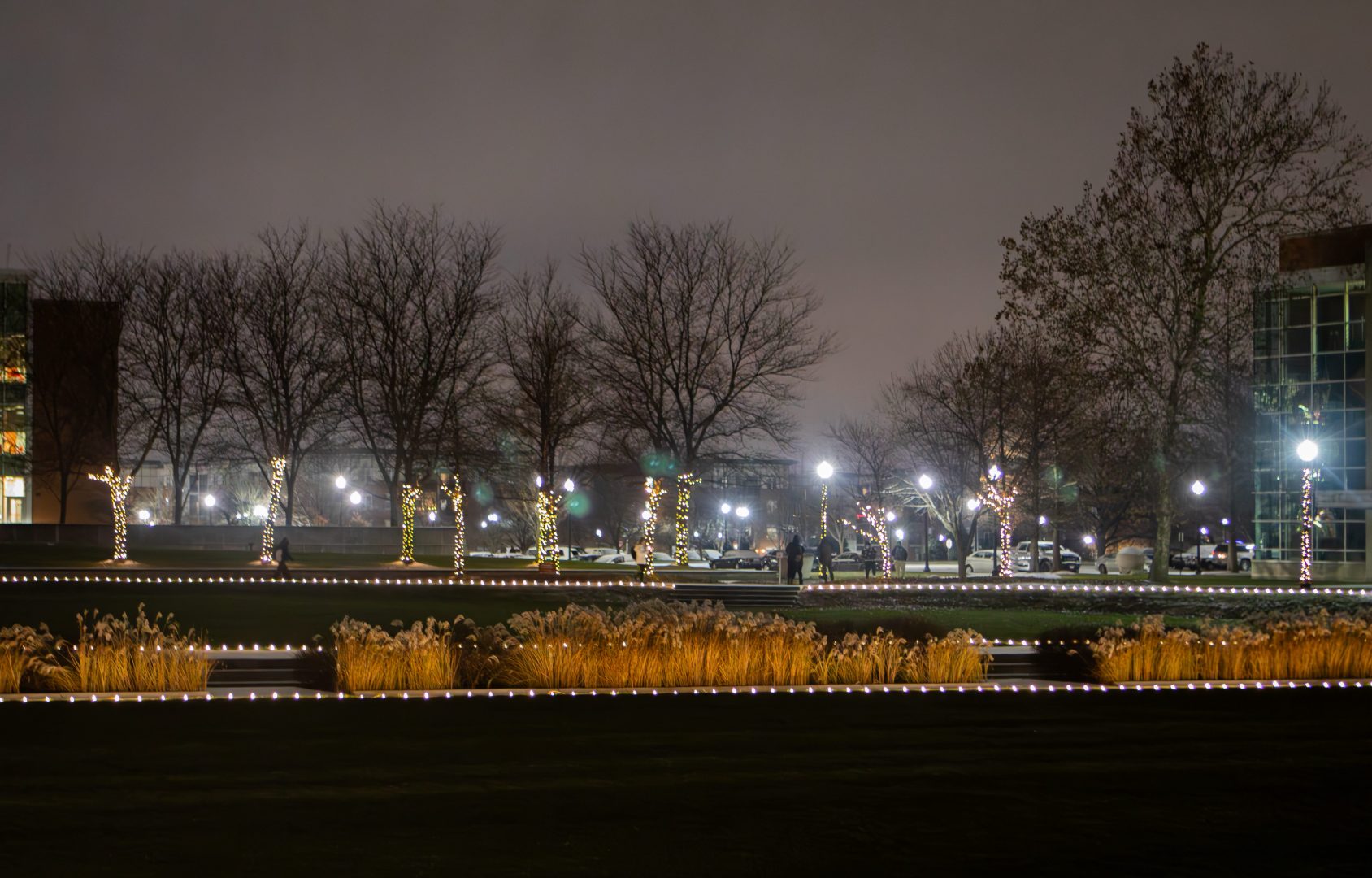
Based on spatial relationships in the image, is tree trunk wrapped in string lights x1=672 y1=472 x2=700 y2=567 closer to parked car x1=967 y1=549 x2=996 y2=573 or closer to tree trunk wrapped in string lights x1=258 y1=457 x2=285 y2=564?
tree trunk wrapped in string lights x1=258 y1=457 x2=285 y2=564

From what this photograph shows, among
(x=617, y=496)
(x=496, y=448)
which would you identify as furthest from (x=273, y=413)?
(x=617, y=496)

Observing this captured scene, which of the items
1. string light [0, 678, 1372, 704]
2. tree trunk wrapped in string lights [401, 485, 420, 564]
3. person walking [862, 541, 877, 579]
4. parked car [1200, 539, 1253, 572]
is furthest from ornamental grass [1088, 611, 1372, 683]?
parked car [1200, 539, 1253, 572]

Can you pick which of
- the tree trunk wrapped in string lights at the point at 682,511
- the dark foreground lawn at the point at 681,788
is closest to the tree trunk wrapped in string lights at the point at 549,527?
the tree trunk wrapped in string lights at the point at 682,511

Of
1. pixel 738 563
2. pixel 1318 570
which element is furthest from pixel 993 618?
pixel 738 563

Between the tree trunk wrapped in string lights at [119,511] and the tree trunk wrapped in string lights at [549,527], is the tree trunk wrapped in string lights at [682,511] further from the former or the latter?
the tree trunk wrapped in string lights at [119,511]

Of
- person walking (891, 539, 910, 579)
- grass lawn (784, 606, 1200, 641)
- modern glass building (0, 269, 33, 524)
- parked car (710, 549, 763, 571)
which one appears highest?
modern glass building (0, 269, 33, 524)

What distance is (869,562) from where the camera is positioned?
51.4 metres

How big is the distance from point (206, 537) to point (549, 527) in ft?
65.8

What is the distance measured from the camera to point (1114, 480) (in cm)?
7094

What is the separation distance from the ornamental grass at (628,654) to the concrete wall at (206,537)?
43218 mm

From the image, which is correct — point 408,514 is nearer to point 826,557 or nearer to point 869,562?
point 869,562

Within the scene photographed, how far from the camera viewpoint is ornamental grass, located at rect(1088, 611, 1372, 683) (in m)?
19.2

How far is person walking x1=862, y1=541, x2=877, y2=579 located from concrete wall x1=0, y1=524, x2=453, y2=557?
1883 cm

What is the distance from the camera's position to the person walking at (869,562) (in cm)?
5160
